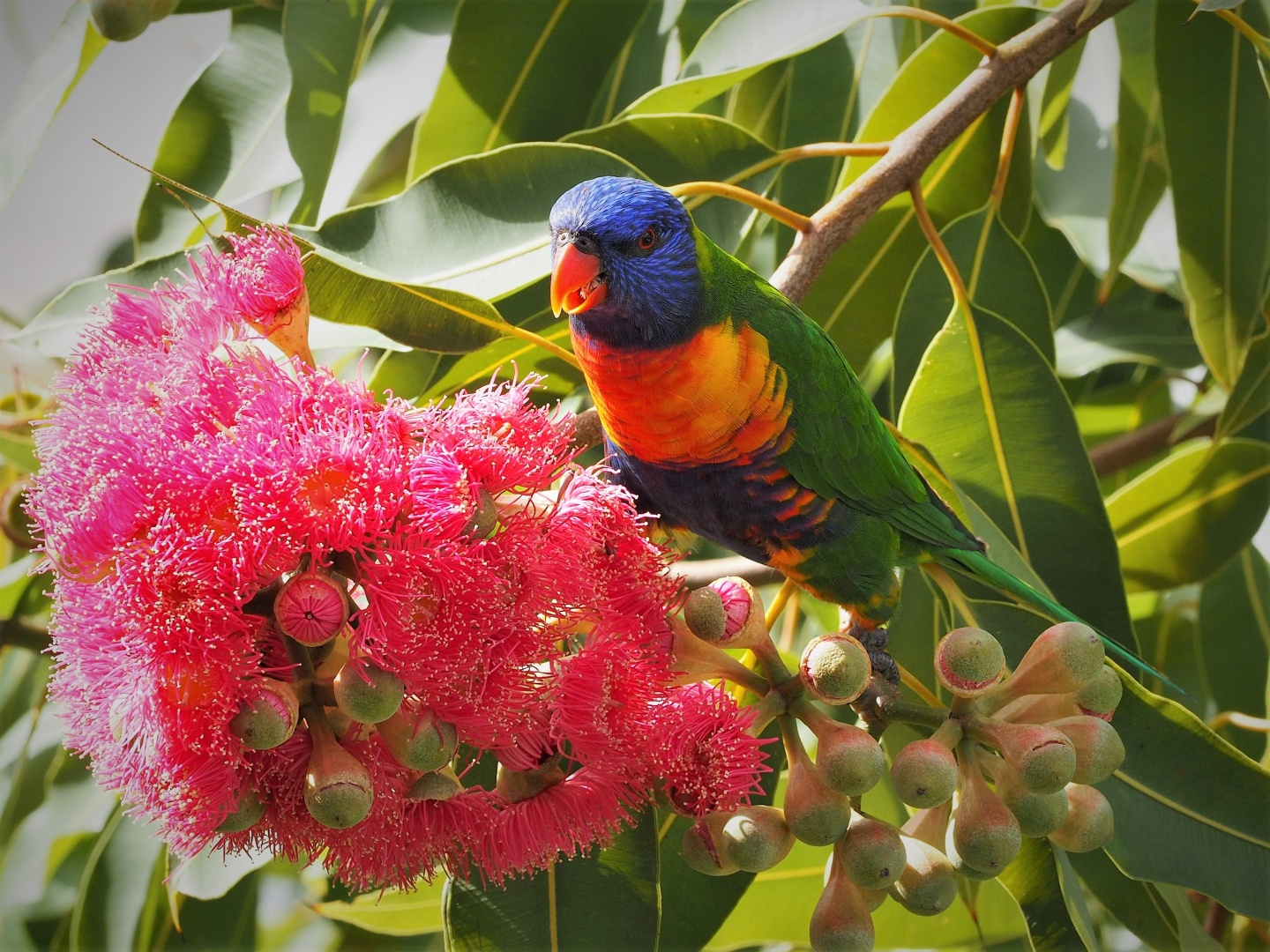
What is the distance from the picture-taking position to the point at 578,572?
75 cm

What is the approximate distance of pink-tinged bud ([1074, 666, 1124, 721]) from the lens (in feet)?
2.73

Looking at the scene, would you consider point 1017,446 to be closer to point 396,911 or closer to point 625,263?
point 625,263

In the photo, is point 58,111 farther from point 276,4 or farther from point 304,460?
point 304,460

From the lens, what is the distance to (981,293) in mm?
1260

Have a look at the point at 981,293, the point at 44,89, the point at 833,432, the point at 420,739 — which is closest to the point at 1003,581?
the point at 833,432

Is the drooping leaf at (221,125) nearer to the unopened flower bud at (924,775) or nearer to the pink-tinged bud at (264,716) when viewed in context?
the pink-tinged bud at (264,716)

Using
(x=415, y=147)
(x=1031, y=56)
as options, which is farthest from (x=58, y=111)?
(x=1031, y=56)

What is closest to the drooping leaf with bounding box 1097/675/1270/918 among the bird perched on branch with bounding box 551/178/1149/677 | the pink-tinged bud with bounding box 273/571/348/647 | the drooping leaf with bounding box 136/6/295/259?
the bird perched on branch with bounding box 551/178/1149/677

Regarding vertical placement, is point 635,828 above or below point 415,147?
below

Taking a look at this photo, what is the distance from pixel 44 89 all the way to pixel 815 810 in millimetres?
1434

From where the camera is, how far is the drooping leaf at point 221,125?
1355 mm

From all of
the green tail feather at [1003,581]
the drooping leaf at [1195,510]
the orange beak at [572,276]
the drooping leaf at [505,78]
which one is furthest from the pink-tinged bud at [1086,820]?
the drooping leaf at [505,78]

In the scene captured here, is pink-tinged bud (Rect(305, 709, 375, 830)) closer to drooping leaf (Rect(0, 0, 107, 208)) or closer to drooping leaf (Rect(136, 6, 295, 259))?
drooping leaf (Rect(136, 6, 295, 259))

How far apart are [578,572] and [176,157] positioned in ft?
3.37
